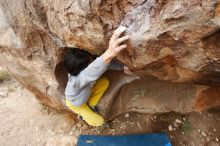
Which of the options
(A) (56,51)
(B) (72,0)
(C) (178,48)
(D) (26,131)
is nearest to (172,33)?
(C) (178,48)

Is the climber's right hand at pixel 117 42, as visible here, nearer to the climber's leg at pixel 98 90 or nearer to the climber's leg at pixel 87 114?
the climber's leg at pixel 98 90

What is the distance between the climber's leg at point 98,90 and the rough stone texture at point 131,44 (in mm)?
86

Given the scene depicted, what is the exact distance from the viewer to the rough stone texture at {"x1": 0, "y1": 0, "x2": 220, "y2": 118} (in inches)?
69.6

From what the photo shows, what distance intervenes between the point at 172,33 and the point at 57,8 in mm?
873

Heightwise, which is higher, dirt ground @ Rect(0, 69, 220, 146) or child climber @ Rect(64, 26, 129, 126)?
child climber @ Rect(64, 26, 129, 126)

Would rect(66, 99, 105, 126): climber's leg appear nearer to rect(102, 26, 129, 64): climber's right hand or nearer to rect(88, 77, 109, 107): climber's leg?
rect(88, 77, 109, 107): climber's leg

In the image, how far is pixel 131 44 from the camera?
6.63 ft

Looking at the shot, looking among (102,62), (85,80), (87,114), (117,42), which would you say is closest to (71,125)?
(87,114)

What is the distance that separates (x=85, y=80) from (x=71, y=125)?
4.11 ft

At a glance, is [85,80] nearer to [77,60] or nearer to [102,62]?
[77,60]

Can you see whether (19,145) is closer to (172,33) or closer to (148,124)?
(148,124)

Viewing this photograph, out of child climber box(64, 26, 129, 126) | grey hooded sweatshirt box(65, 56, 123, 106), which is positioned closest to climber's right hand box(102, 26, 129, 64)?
child climber box(64, 26, 129, 126)

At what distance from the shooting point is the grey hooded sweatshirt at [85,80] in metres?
2.26

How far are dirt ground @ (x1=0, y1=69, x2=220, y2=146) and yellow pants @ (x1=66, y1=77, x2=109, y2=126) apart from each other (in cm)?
26
